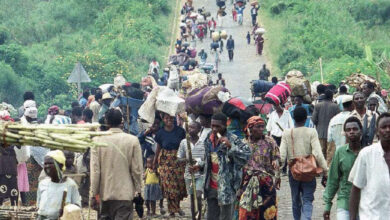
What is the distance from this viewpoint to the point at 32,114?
48.5 feet

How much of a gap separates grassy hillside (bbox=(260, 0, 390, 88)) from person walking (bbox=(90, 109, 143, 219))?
22.7 m

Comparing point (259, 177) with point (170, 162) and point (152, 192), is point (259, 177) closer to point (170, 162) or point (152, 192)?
point (170, 162)

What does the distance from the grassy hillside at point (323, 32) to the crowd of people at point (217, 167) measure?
19.2 m

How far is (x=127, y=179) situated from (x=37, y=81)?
2721 cm

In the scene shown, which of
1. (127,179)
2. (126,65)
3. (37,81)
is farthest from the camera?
(126,65)

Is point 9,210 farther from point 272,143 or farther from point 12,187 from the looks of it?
point 12,187

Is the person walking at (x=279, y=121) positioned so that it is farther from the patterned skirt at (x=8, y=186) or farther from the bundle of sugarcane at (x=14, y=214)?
the bundle of sugarcane at (x=14, y=214)

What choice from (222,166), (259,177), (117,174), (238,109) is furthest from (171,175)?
(117,174)

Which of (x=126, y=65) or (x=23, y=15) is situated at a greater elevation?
(x=23, y=15)

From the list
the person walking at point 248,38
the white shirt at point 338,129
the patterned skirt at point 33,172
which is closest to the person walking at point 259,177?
the white shirt at point 338,129

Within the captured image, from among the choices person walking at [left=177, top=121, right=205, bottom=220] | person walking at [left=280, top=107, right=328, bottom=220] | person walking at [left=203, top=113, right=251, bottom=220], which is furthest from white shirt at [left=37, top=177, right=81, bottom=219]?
person walking at [left=280, top=107, right=328, bottom=220]

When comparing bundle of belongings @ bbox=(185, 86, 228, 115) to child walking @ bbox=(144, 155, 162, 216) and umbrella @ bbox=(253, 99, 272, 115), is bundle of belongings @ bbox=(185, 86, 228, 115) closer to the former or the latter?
child walking @ bbox=(144, 155, 162, 216)

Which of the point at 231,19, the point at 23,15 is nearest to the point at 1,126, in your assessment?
the point at 231,19

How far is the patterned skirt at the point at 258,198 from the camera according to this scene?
11023 millimetres
